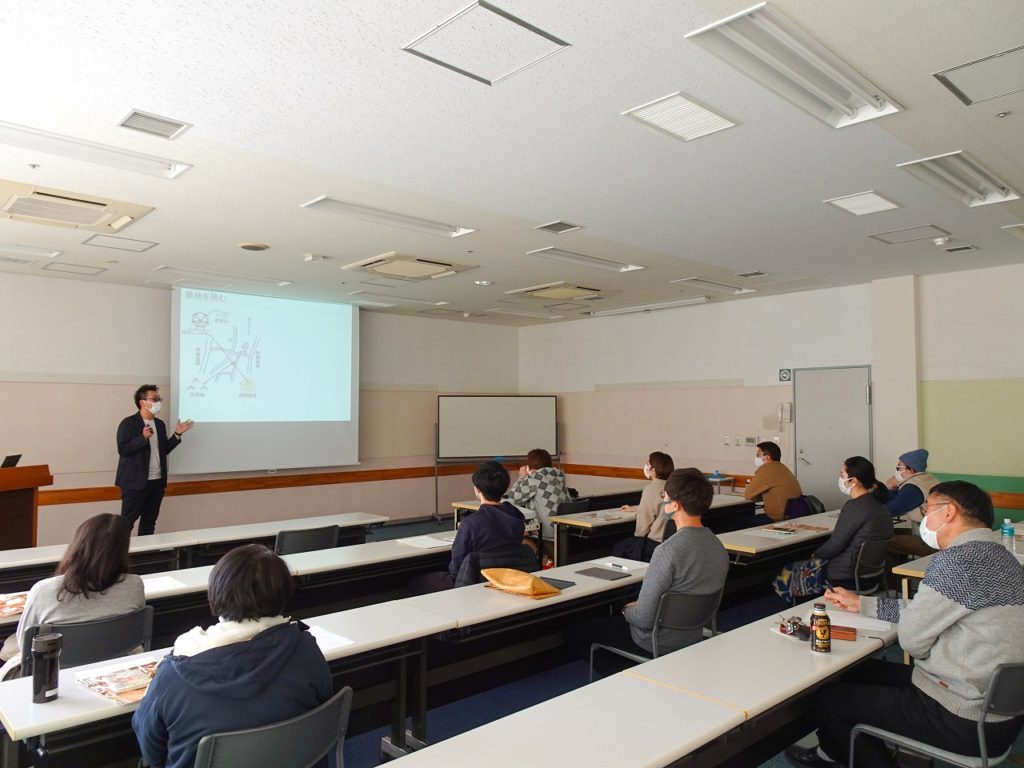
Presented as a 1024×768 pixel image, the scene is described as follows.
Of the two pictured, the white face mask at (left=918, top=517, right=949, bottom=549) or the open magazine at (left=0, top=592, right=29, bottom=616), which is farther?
the open magazine at (left=0, top=592, right=29, bottom=616)

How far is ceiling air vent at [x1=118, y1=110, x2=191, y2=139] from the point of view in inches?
128

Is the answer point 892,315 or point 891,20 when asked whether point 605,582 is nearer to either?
point 891,20

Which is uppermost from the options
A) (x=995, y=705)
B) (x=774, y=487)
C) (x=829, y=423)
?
(x=829, y=423)

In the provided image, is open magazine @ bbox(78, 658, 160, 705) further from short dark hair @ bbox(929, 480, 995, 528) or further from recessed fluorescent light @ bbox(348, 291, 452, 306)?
recessed fluorescent light @ bbox(348, 291, 452, 306)

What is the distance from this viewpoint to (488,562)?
3.84 m

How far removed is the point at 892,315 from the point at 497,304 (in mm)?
4349

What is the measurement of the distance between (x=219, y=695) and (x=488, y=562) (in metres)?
2.13

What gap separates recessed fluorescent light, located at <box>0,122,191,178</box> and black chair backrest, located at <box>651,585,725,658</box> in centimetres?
335

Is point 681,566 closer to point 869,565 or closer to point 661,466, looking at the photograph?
point 869,565

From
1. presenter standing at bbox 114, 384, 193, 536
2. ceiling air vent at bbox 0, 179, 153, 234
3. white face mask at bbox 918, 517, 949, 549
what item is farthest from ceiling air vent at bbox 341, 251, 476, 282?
white face mask at bbox 918, 517, 949, 549

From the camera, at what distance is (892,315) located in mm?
7234

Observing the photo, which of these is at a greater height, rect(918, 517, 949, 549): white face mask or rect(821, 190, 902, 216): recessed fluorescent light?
rect(821, 190, 902, 216): recessed fluorescent light

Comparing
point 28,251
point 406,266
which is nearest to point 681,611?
point 406,266

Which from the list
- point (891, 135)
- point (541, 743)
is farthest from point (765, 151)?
point (541, 743)
